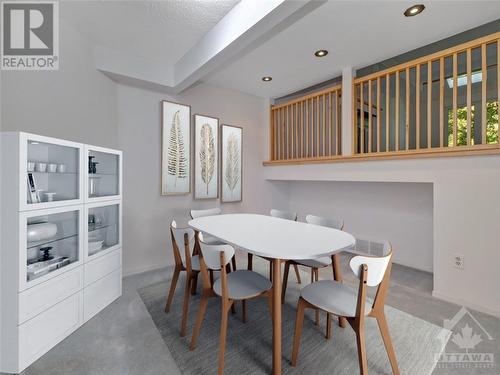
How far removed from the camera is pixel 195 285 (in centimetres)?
258

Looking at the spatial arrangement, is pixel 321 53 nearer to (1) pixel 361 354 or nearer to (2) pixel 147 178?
(2) pixel 147 178

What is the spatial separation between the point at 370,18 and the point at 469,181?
181 centimetres

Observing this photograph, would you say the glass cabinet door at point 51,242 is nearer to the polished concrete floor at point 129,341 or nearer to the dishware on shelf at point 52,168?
the dishware on shelf at point 52,168

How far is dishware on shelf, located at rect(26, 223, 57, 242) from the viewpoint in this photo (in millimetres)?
1713

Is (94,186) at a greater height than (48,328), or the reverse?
(94,186)

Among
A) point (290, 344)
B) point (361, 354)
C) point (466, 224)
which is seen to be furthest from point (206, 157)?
point (466, 224)

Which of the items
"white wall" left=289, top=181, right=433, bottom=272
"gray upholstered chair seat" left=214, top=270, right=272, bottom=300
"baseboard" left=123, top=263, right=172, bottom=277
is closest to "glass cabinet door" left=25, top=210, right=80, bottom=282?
"baseboard" left=123, top=263, right=172, bottom=277

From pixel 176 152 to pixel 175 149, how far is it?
4 cm

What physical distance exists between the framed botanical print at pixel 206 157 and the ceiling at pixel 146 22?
3.60 ft

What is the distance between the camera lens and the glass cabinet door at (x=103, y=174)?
2317 mm

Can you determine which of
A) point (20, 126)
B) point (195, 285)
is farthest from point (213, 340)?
point (20, 126)

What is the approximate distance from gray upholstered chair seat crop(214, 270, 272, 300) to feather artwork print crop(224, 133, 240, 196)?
2.29m

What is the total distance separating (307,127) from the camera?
396 cm

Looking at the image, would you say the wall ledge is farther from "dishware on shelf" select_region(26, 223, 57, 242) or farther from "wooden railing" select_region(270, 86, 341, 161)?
"dishware on shelf" select_region(26, 223, 57, 242)
